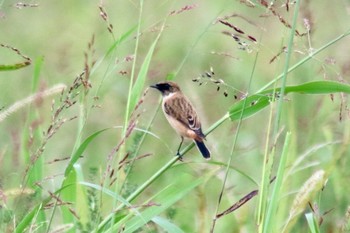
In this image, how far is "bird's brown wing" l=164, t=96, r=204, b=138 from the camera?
622 cm

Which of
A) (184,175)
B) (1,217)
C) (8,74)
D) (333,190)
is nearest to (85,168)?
(8,74)

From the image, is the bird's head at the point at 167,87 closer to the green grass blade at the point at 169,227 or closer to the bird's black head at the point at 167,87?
the bird's black head at the point at 167,87

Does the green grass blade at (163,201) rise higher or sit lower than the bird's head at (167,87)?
lower

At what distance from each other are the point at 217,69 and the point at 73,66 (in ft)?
3.12

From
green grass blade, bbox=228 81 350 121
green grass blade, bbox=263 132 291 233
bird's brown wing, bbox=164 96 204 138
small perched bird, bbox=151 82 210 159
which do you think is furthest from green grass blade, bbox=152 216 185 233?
bird's brown wing, bbox=164 96 204 138

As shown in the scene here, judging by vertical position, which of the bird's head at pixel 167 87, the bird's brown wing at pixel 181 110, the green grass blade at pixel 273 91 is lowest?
the bird's brown wing at pixel 181 110

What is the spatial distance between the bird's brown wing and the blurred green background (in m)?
0.07

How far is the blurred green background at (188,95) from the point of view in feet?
15.3

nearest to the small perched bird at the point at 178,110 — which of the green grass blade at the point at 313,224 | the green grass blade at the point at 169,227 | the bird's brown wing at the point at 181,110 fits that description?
the bird's brown wing at the point at 181,110

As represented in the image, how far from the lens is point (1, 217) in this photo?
14.0ft

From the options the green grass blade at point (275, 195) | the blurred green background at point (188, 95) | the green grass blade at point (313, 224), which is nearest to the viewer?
the green grass blade at point (275, 195)

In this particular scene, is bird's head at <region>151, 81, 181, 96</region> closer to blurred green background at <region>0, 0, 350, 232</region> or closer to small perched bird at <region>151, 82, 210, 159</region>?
small perched bird at <region>151, 82, 210, 159</region>

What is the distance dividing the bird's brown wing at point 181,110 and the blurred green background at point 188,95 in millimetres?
74

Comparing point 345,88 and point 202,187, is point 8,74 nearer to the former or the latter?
point 202,187
